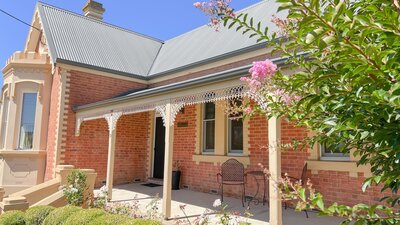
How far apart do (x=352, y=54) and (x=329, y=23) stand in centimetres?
17

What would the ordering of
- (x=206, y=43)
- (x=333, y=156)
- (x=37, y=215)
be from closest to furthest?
(x=37, y=215), (x=333, y=156), (x=206, y=43)

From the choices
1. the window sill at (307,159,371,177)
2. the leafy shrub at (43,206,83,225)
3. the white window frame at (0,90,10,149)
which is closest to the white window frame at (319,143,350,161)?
the window sill at (307,159,371,177)

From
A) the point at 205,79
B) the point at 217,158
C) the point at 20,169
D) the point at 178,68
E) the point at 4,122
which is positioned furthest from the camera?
the point at 4,122

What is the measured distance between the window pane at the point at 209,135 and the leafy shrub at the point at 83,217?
546 cm

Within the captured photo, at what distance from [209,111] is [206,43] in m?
3.41

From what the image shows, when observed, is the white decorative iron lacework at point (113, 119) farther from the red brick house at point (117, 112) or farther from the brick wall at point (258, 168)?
the brick wall at point (258, 168)

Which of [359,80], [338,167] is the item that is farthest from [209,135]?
[359,80]

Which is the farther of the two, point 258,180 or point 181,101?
point 258,180

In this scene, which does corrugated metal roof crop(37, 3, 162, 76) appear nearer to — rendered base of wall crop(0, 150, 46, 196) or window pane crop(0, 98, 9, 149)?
window pane crop(0, 98, 9, 149)

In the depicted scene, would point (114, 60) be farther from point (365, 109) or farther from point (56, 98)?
point (365, 109)

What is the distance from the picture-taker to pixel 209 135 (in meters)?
9.55

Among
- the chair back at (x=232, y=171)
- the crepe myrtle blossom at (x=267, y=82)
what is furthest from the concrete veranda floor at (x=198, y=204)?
the crepe myrtle blossom at (x=267, y=82)

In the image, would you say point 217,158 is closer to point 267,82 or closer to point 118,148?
point 118,148

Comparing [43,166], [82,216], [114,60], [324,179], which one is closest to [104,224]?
[82,216]
